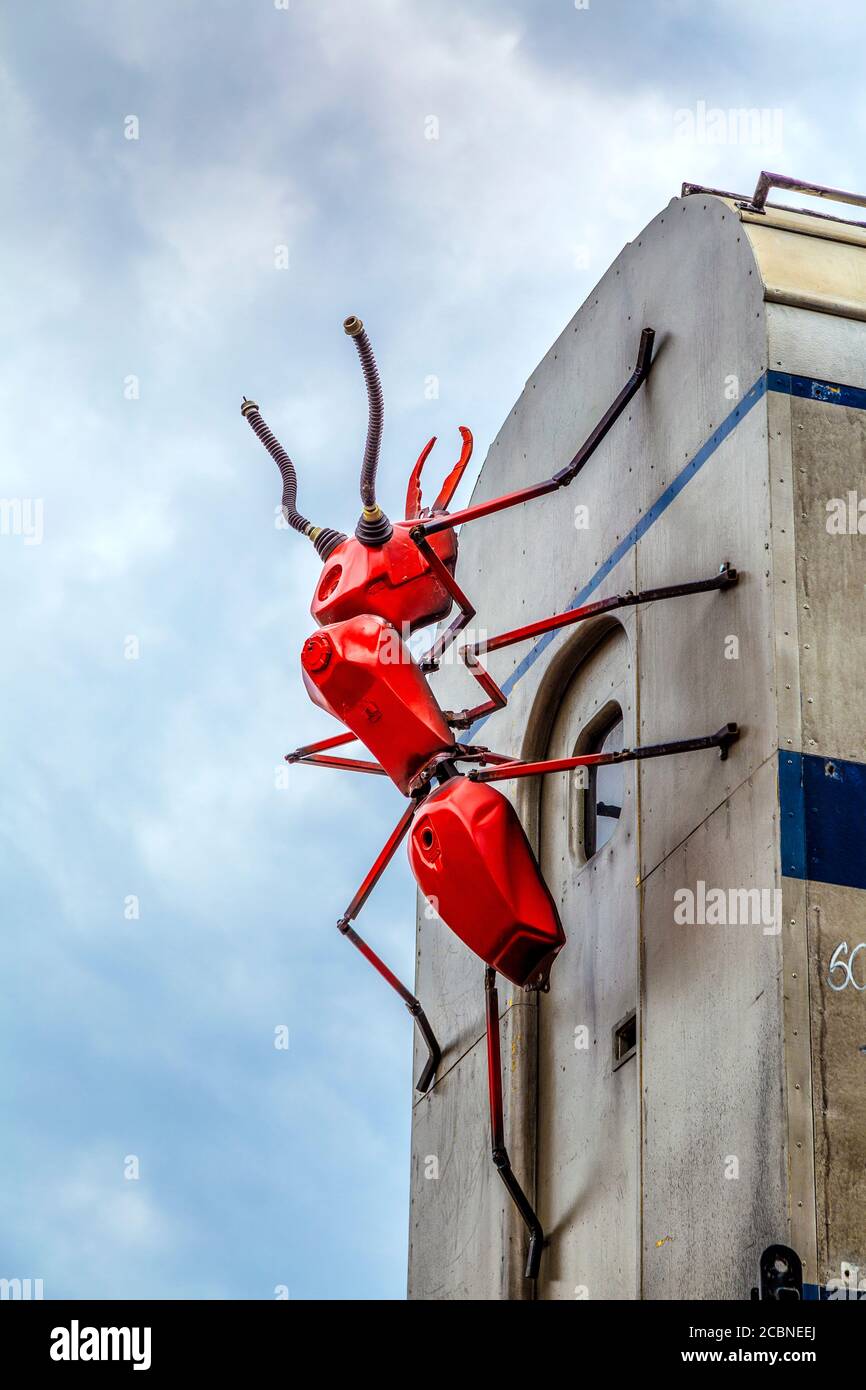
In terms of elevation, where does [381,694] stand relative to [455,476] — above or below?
below

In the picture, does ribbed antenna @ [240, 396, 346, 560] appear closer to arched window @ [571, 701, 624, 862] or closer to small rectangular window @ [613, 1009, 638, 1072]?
arched window @ [571, 701, 624, 862]

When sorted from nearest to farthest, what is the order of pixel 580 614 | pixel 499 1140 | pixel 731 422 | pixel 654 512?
pixel 731 422, pixel 580 614, pixel 499 1140, pixel 654 512

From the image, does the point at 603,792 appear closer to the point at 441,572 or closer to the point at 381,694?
the point at 381,694

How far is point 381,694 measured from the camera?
11742 millimetres

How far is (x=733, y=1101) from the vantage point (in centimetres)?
956

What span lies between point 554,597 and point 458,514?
2.21 m

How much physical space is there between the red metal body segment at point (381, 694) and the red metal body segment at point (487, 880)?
1.87 ft

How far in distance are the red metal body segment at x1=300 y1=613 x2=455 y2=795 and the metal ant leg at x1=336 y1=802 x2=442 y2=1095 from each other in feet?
1.24

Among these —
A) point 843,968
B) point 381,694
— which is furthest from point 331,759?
point 843,968

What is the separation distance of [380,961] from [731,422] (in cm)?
481

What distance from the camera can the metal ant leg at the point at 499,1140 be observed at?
37.8 feet

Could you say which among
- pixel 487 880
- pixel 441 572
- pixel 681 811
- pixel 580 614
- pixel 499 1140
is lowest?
pixel 499 1140

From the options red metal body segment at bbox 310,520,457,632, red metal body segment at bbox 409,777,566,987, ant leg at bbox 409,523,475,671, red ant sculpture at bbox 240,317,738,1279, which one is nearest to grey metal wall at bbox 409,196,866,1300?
red ant sculpture at bbox 240,317,738,1279

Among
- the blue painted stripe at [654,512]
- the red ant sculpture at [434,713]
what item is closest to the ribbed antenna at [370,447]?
the red ant sculpture at [434,713]
